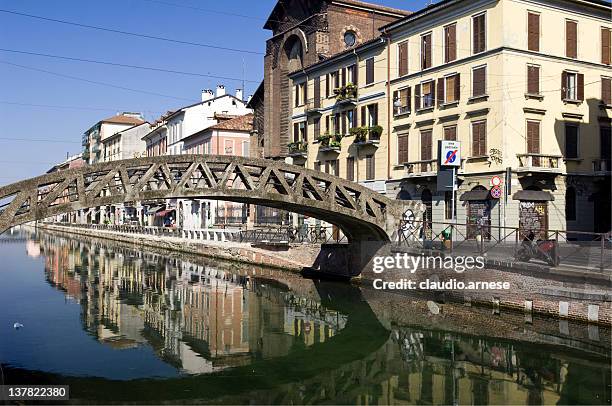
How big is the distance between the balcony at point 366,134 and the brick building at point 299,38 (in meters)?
7.81

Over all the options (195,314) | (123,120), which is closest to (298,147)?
(195,314)

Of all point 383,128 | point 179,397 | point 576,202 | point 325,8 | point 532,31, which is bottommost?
point 179,397

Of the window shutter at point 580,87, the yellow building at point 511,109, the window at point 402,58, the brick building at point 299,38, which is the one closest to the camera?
the yellow building at point 511,109

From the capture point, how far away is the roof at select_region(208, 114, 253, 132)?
6488 centimetres

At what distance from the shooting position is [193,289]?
31.0m

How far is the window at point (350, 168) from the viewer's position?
40.4 meters

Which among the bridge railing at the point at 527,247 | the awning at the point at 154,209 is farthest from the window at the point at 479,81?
the awning at the point at 154,209

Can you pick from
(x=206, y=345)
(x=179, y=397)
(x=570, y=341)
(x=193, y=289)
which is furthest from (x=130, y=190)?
(x=570, y=341)

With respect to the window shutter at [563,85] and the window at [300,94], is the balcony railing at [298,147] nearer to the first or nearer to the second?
the window at [300,94]

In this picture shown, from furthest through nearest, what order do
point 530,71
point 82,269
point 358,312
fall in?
1. point 82,269
2. point 530,71
3. point 358,312

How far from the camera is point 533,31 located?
99.2 feet

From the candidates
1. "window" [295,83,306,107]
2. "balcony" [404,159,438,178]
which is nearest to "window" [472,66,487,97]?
"balcony" [404,159,438,178]

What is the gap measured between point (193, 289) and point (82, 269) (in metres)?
13.8

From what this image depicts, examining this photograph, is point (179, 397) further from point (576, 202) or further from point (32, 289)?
point (576, 202)
